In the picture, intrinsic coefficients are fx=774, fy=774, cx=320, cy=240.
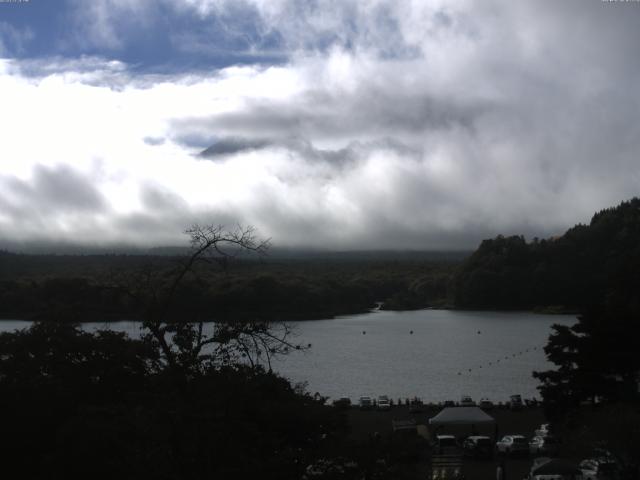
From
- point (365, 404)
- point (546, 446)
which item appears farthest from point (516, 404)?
point (546, 446)

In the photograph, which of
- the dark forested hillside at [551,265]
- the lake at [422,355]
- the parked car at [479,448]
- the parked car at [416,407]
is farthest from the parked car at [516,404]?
the dark forested hillside at [551,265]

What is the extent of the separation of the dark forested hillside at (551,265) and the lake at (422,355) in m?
3.58

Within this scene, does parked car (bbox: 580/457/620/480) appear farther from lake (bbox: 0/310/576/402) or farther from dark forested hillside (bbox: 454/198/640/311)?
dark forested hillside (bbox: 454/198/640/311)

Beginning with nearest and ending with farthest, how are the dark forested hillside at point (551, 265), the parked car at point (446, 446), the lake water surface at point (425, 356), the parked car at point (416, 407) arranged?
the parked car at point (446, 446) < the parked car at point (416, 407) < the lake water surface at point (425, 356) < the dark forested hillside at point (551, 265)

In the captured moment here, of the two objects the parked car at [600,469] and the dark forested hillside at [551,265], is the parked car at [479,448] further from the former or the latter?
the dark forested hillside at [551,265]

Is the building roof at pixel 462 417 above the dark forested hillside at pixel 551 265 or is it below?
below

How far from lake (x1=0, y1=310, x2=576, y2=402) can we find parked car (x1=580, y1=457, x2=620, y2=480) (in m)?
10.2

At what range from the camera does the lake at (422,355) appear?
3734 cm

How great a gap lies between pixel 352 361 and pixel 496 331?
22.1 m

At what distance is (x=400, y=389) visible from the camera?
37.4 metres

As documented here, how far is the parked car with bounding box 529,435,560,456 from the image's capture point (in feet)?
59.3

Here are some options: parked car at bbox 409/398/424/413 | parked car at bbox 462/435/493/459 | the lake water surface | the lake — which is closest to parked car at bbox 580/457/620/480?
parked car at bbox 462/435/493/459

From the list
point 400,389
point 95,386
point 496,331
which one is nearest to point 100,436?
point 95,386

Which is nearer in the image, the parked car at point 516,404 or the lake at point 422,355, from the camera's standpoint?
the parked car at point 516,404
